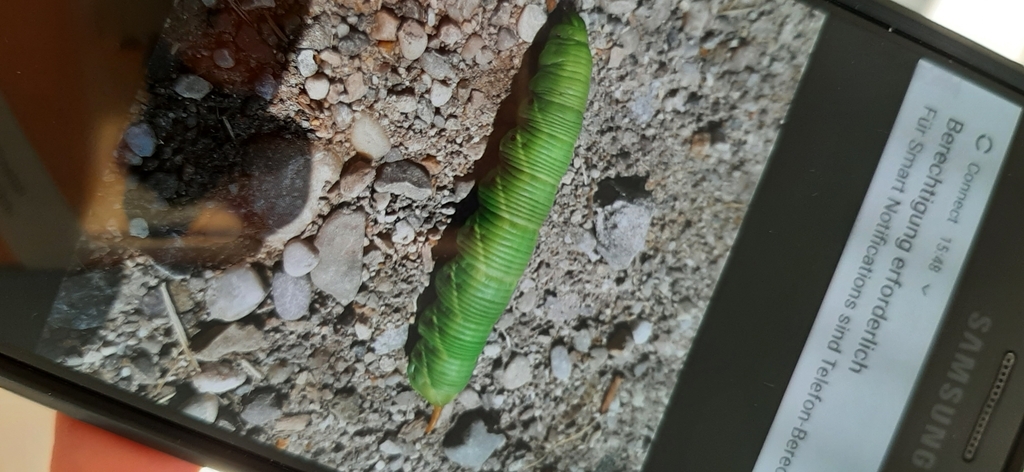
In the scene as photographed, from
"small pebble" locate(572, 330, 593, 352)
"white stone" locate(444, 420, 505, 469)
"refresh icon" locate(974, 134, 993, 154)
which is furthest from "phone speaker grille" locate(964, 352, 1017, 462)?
"white stone" locate(444, 420, 505, 469)

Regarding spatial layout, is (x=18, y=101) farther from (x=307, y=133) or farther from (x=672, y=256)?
(x=672, y=256)

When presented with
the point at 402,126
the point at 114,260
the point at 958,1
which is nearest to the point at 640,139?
the point at 402,126

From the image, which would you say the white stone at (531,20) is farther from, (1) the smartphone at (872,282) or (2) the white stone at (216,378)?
(2) the white stone at (216,378)

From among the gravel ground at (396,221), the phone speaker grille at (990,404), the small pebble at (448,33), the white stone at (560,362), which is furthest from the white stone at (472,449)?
the phone speaker grille at (990,404)

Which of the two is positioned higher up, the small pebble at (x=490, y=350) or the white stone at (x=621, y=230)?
the white stone at (x=621, y=230)

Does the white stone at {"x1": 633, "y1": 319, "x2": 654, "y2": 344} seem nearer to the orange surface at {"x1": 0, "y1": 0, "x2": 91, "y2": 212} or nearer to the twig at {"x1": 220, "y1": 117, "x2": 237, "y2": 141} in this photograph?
the twig at {"x1": 220, "y1": 117, "x2": 237, "y2": 141}

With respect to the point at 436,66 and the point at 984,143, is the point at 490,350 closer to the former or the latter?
the point at 436,66

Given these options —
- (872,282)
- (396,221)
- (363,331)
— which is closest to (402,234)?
(396,221)
